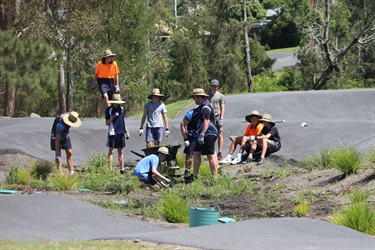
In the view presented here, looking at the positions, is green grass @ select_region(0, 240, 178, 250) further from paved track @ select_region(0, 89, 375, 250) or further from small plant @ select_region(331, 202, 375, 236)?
small plant @ select_region(331, 202, 375, 236)

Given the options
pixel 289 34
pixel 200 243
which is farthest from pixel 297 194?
pixel 289 34

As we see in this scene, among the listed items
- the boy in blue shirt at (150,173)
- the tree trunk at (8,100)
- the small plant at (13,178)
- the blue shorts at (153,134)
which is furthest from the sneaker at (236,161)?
the tree trunk at (8,100)

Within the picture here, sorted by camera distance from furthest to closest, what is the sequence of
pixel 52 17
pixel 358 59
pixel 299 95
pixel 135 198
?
pixel 358 59 → pixel 52 17 → pixel 299 95 → pixel 135 198

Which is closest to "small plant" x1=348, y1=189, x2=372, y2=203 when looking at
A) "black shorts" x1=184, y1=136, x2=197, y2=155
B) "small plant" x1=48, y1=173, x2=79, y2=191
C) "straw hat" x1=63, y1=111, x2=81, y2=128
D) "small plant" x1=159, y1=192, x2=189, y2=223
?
"small plant" x1=159, y1=192, x2=189, y2=223

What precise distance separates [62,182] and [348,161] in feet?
16.4

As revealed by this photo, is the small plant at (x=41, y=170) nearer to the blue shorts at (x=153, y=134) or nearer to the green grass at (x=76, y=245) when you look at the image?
the blue shorts at (x=153, y=134)

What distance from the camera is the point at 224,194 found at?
48.3 feet

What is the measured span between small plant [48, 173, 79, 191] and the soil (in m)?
0.47

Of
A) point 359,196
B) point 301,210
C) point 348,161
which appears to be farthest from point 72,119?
point 359,196

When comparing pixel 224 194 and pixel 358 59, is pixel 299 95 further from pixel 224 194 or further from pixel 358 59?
pixel 358 59

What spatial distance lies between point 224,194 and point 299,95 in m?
14.6

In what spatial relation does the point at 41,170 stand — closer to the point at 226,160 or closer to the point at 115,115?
the point at 115,115

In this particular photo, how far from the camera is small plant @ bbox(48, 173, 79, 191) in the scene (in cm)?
1494

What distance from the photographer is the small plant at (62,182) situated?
588 inches
